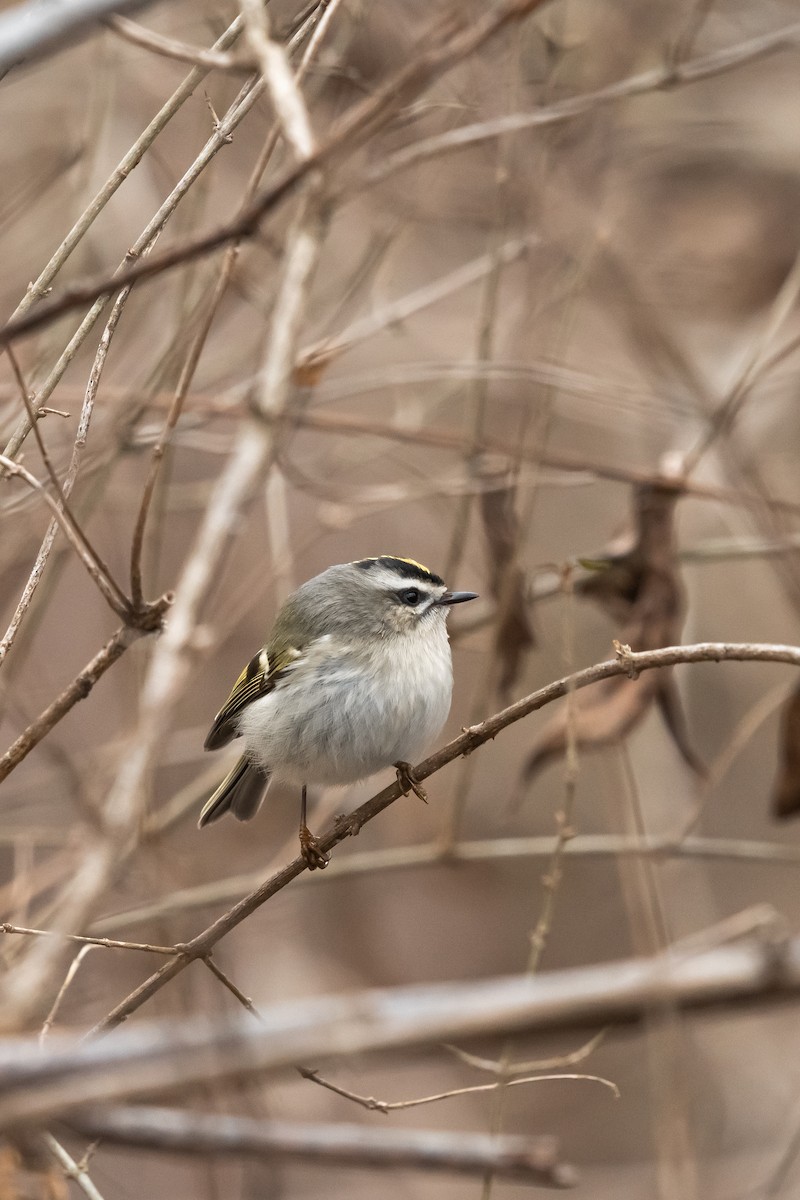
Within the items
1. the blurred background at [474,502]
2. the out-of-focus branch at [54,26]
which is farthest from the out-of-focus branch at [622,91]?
the out-of-focus branch at [54,26]

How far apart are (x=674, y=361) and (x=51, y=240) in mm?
2565

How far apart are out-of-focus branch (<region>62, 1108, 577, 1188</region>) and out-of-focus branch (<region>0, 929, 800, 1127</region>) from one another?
5 centimetres

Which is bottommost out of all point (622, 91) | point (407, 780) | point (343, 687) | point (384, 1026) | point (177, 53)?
point (384, 1026)

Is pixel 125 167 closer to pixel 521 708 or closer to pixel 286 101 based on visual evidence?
pixel 286 101

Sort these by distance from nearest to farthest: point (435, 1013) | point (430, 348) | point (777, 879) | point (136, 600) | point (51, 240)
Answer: point (435, 1013), point (136, 600), point (51, 240), point (430, 348), point (777, 879)

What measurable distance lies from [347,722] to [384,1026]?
2279mm

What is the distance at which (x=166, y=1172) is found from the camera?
18.2ft

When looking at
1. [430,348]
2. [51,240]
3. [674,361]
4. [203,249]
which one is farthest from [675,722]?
[430,348]

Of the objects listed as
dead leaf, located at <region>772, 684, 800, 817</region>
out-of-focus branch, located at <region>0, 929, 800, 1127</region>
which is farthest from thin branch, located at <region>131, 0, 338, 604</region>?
dead leaf, located at <region>772, 684, 800, 817</region>

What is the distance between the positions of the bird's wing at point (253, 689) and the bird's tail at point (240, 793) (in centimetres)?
13

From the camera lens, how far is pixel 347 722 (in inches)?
122

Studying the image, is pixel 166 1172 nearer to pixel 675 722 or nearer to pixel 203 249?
pixel 675 722

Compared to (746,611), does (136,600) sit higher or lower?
lower

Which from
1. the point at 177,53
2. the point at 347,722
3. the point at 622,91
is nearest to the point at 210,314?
the point at 177,53
